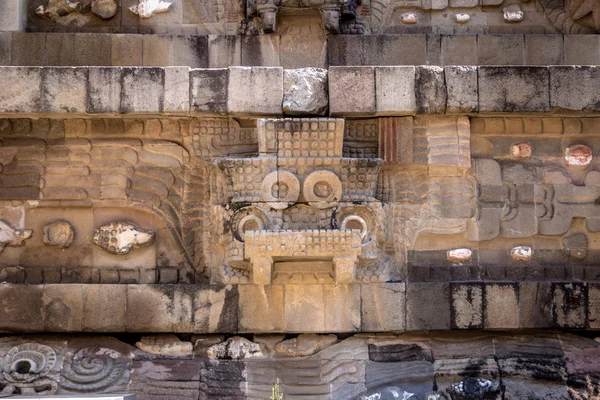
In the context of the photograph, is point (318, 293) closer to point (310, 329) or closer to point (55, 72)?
→ point (310, 329)

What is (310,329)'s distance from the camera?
905 centimetres

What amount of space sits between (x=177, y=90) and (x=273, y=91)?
982mm

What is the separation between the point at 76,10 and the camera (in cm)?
1015

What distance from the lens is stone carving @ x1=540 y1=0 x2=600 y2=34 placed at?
10.1 metres

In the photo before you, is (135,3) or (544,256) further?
(135,3)

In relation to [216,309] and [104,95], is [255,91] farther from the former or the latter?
[216,309]

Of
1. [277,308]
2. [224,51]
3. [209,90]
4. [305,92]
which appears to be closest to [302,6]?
[224,51]

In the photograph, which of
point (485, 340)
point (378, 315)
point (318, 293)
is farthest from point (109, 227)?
point (485, 340)

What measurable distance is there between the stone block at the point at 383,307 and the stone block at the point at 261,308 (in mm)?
859

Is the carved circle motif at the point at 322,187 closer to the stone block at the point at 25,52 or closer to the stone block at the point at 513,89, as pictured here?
the stone block at the point at 513,89

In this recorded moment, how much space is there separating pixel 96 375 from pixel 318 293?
7.80ft

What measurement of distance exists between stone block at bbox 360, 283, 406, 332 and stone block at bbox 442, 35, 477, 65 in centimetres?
274

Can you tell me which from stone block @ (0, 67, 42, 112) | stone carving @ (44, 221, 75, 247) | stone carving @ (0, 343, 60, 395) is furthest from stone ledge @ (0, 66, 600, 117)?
stone carving @ (0, 343, 60, 395)

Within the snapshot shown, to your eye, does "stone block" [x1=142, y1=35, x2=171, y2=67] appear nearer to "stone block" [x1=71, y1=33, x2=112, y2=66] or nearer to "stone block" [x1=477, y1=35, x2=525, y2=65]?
"stone block" [x1=71, y1=33, x2=112, y2=66]
